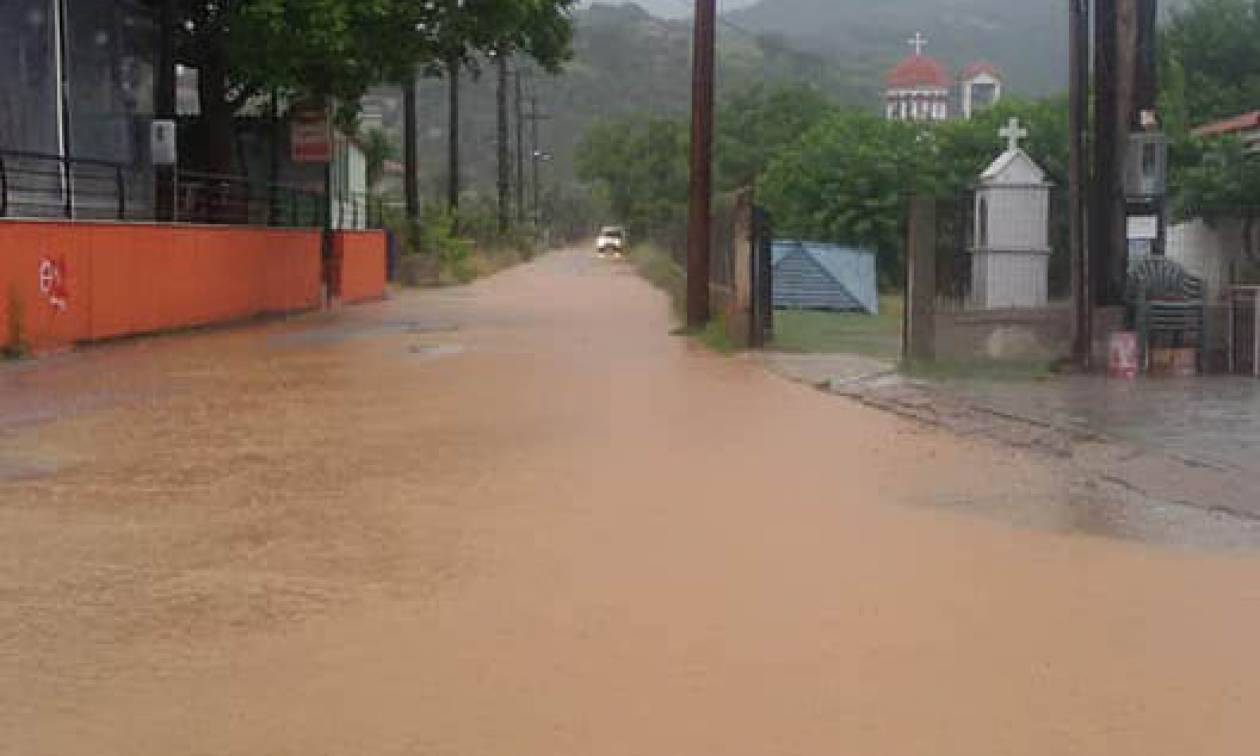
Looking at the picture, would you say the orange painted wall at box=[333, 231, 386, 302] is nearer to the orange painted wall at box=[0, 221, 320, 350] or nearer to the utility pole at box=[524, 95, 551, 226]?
the orange painted wall at box=[0, 221, 320, 350]

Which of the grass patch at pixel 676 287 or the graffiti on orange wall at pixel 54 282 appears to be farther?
the grass patch at pixel 676 287

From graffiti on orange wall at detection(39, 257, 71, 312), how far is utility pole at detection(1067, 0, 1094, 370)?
1202cm

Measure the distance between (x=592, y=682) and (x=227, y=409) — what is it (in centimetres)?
929

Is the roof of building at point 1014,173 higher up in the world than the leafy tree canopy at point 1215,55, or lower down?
lower down

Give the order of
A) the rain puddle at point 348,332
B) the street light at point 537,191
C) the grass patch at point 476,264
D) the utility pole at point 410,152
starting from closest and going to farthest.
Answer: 1. the rain puddle at point 348,332
2. the utility pole at point 410,152
3. the grass patch at point 476,264
4. the street light at point 537,191

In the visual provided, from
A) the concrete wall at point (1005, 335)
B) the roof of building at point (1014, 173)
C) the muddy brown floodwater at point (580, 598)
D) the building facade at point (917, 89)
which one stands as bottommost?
the muddy brown floodwater at point (580, 598)

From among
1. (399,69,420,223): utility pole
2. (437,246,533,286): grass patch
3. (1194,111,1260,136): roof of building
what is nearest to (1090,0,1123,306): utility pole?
(1194,111,1260,136): roof of building

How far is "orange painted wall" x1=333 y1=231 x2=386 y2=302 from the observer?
37625mm

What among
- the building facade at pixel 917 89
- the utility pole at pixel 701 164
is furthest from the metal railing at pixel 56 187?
the building facade at pixel 917 89

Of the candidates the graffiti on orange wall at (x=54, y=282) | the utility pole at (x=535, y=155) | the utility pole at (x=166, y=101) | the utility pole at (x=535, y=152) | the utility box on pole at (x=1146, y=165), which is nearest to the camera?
the utility box on pole at (x=1146, y=165)

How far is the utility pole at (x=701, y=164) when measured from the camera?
83.1ft

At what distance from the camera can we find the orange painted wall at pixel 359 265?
1481 inches

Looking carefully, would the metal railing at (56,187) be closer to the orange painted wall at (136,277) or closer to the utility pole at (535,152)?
the orange painted wall at (136,277)

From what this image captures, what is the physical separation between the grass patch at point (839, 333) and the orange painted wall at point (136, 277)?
8.90 meters
